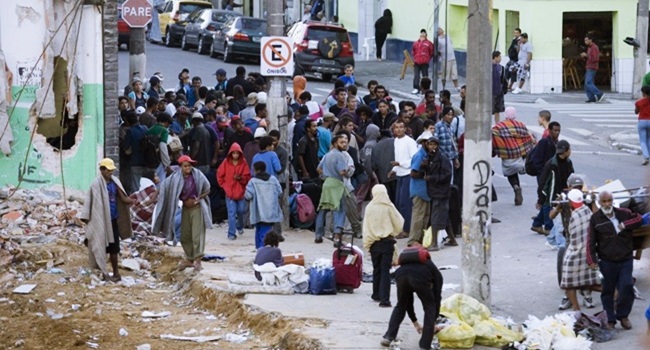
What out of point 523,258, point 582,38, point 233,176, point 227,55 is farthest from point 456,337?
point 227,55

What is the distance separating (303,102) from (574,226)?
10102 millimetres

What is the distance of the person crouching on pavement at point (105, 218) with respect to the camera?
54.6ft

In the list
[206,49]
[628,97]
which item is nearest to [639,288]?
[628,97]

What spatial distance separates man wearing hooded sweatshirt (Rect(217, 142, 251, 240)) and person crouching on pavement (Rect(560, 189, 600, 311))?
6289 mm

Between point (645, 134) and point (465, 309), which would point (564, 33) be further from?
point (465, 309)

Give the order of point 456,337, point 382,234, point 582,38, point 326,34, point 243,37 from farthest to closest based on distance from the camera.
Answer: point 243,37, point 582,38, point 326,34, point 382,234, point 456,337

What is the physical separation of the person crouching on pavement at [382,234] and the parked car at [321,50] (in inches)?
842

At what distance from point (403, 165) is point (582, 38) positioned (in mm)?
19084

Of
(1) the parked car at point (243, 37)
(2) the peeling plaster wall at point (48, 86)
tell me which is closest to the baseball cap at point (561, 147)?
(2) the peeling plaster wall at point (48, 86)

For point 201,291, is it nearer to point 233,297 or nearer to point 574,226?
point 233,297

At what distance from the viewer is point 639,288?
15.7 meters

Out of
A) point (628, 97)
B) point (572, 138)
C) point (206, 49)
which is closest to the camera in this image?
point (572, 138)

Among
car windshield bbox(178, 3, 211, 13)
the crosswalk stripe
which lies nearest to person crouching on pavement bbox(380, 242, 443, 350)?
the crosswalk stripe

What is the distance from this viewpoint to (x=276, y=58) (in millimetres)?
20453
